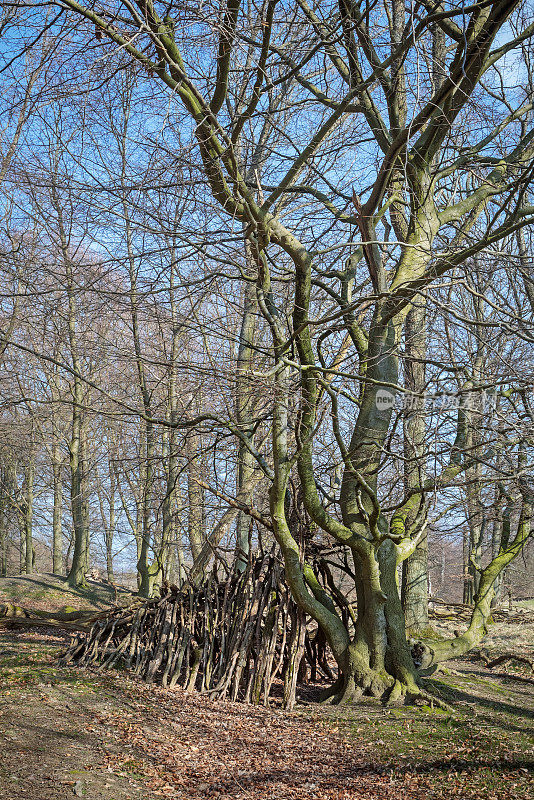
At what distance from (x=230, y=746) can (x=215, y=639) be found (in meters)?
1.82

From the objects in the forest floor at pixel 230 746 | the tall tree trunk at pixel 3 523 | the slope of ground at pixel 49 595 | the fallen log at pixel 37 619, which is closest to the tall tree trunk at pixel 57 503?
A: the tall tree trunk at pixel 3 523

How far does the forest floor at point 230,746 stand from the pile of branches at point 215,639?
0.28 m

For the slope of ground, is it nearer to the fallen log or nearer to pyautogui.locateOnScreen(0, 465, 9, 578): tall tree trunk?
the fallen log

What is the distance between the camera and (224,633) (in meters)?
6.39

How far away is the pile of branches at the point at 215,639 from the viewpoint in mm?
6145

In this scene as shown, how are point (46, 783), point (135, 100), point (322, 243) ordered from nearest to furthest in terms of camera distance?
1. point (46, 783)
2. point (135, 100)
3. point (322, 243)

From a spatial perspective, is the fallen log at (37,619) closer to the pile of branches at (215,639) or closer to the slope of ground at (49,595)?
the slope of ground at (49,595)

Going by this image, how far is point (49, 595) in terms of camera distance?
13258 millimetres

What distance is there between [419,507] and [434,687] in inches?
72.9

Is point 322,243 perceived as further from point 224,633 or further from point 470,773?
point 470,773

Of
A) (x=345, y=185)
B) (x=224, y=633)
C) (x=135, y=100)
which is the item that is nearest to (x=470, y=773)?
(x=224, y=633)

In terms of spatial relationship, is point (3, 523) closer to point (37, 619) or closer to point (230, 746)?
point (37, 619)

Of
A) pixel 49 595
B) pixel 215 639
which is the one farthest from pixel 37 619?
pixel 215 639

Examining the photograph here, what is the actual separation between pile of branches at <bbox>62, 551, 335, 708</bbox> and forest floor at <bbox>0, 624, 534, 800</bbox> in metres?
0.28
